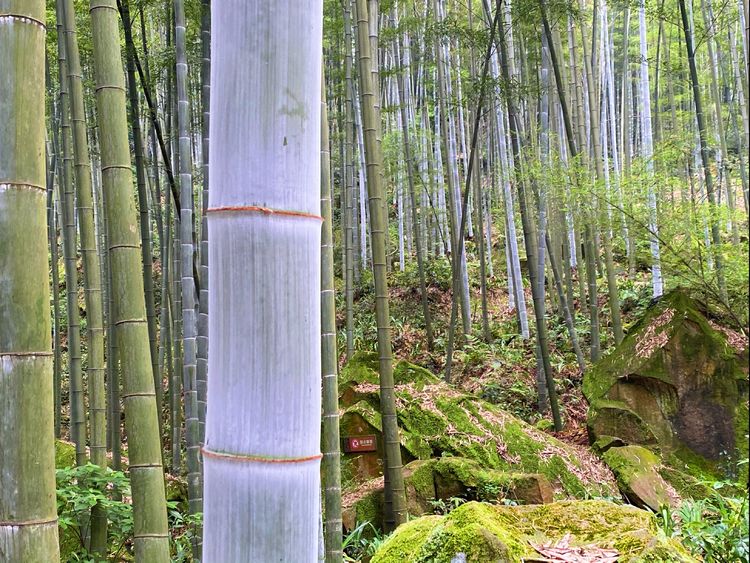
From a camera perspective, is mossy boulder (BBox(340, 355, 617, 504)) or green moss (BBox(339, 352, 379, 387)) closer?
mossy boulder (BBox(340, 355, 617, 504))

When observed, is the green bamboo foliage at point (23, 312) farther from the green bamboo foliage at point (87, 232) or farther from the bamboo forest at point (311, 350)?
the green bamboo foliage at point (87, 232)

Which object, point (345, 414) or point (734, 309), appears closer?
point (734, 309)

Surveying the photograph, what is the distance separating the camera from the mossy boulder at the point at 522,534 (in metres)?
1.79

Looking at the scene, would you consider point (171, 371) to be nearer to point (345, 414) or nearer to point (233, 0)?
point (345, 414)

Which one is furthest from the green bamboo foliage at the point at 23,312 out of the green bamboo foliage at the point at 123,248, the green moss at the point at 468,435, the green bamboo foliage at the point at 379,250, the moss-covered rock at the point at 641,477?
the moss-covered rock at the point at 641,477

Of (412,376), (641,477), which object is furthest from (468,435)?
(641,477)

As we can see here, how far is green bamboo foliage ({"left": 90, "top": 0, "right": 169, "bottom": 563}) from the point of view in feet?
5.27

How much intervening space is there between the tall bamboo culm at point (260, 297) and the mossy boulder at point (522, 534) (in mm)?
1249

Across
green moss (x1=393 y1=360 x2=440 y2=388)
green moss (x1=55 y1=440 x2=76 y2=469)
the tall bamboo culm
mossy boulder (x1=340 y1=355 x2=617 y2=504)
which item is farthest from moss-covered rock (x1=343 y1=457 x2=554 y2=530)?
the tall bamboo culm

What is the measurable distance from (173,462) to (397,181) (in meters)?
6.60

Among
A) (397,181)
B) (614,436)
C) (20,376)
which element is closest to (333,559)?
(20,376)

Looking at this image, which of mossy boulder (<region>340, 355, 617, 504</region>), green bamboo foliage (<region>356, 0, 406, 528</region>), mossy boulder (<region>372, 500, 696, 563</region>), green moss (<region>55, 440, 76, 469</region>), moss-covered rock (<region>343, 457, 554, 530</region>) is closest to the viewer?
mossy boulder (<region>372, 500, 696, 563</region>)

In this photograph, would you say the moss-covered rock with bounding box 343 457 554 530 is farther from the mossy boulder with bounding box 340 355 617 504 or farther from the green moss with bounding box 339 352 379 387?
the green moss with bounding box 339 352 379 387

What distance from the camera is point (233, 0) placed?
697 millimetres
